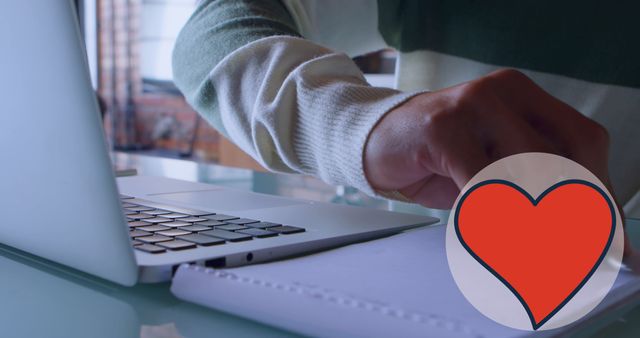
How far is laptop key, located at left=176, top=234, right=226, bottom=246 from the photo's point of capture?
0.33 m

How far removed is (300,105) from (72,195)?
0.70 feet

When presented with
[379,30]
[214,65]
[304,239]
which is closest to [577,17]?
[379,30]

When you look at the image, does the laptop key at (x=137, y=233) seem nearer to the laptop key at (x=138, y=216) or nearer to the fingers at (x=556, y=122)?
the laptop key at (x=138, y=216)

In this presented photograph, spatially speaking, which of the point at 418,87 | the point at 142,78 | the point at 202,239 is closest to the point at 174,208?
the point at 202,239

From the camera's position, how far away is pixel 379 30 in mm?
959

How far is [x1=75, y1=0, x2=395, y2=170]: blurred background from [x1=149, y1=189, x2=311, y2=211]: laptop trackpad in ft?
12.4

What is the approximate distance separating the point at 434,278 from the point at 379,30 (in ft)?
2.38

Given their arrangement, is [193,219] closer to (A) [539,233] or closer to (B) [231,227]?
(B) [231,227]

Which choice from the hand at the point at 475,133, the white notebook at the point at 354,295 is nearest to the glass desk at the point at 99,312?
the white notebook at the point at 354,295

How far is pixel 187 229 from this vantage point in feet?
1.21

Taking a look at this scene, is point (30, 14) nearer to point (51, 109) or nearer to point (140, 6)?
point (51, 109)

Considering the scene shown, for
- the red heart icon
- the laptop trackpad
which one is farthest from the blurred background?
the red heart icon

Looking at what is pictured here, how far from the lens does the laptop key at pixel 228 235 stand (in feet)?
1.13

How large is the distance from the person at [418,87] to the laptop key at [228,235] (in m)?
0.10
